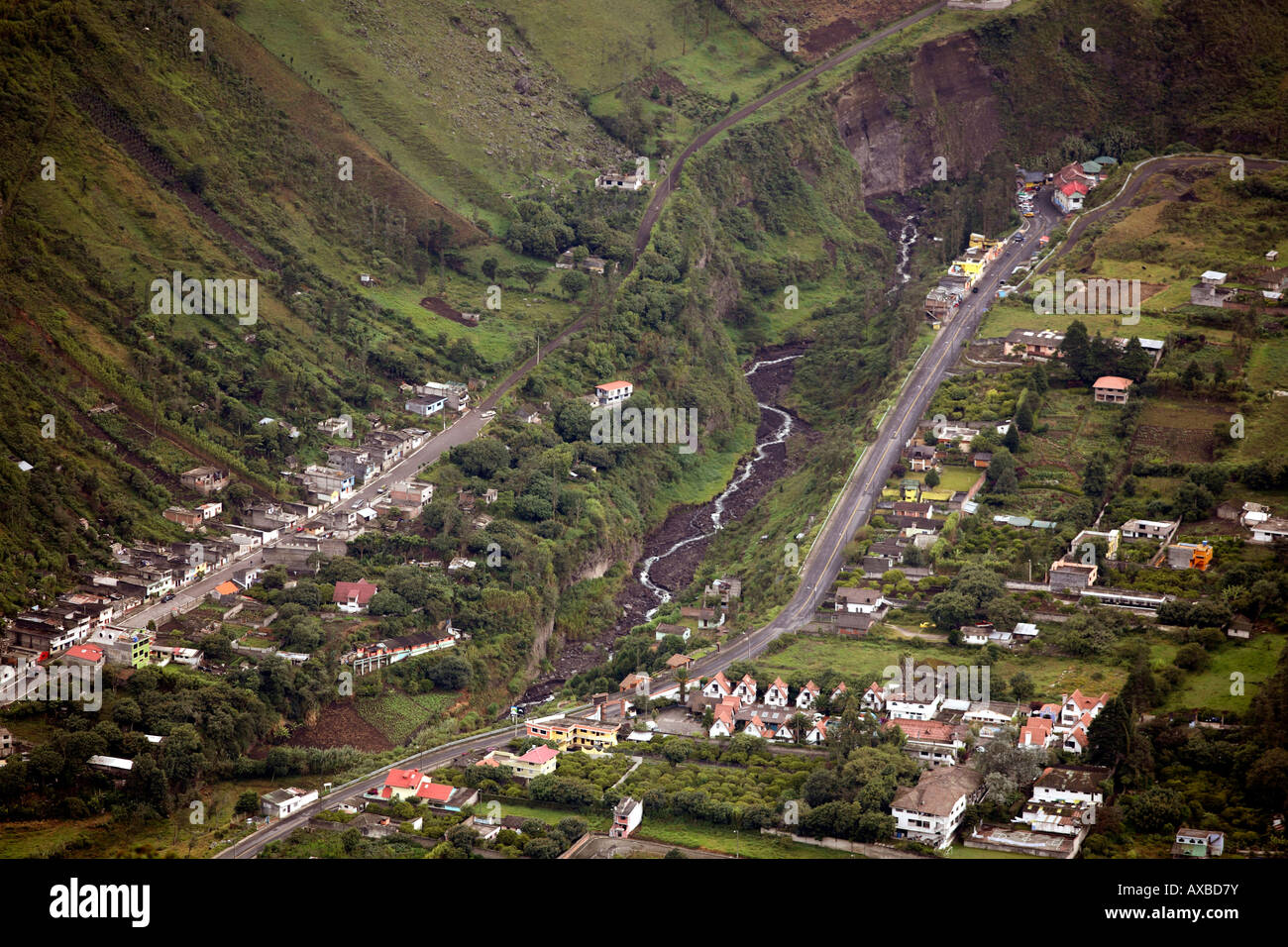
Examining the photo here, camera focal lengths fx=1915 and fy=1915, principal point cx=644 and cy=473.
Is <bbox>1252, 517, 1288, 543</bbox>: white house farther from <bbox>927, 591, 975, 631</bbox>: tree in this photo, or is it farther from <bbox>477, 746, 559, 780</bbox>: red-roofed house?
<bbox>477, 746, 559, 780</bbox>: red-roofed house

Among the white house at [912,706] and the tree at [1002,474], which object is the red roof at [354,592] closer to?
the white house at [912,706]

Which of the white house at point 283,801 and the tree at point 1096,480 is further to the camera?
the tree at point 1096,480

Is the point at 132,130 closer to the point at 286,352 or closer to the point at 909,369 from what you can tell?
the point at 286,352

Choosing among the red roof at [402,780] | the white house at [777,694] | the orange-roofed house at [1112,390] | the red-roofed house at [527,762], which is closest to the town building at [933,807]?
the white house at [777,694]

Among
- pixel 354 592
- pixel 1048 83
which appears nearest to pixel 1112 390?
pixel 354 592

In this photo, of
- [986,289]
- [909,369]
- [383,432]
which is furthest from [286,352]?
[986,289]

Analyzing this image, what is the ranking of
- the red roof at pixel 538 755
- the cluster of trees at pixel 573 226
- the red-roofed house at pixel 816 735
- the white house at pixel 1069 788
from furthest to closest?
the cluster of trees at pixel 573 226 → the red-roofed house at pixel 816 735 → the red roof at pixel 538 755 → the white house at pixel 1069 788

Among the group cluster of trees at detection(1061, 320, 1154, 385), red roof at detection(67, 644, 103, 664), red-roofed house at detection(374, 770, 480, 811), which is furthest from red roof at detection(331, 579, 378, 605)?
cluster of trees at detection(1061, 320, 1154, 385)
